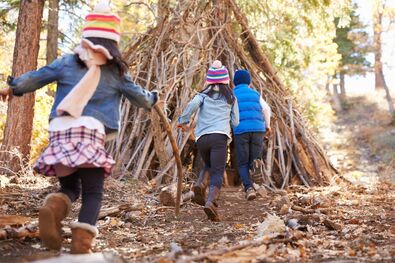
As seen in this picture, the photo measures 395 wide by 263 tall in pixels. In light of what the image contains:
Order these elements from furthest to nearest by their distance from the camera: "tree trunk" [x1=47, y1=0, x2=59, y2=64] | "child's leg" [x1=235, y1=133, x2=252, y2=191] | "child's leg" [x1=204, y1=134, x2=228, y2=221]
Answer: "tree trunk" [x1=47, y1=0, x2=59, y2=64] → "child's leg" [x1=235, y1=133, x2=252, y2=191] → "child's leg" [x1=204, y1=134, x2=228, y2=221]

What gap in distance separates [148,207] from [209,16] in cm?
429

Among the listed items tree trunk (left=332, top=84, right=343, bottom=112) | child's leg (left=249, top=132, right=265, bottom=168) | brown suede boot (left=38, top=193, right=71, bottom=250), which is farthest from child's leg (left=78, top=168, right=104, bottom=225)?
tree trunk (left=332, top=84, right=343, bottom=112)

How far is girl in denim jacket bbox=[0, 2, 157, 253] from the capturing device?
122 inches

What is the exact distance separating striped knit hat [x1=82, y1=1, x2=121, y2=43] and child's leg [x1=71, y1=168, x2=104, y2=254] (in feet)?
2.81

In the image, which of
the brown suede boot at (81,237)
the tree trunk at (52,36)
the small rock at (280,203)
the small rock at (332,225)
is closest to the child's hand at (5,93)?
the brown suede boot at (81,237)

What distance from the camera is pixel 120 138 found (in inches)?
322

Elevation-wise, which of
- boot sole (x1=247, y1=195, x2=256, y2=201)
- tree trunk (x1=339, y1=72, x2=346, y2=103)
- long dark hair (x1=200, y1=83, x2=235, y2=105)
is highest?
tree trunk (x1=339, y1=72, x2=346, y2=103)

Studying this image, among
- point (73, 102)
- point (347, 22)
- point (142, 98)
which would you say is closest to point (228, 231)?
point (142, 98)

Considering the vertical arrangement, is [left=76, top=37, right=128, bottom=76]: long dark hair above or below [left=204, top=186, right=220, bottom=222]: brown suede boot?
above

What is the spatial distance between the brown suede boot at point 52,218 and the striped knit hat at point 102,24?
1042 mm

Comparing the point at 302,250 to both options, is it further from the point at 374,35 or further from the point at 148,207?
the point at 374,35

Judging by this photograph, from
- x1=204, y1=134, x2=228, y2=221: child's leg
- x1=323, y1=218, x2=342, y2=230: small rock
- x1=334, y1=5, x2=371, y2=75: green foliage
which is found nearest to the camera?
x1=323, y1=218, x2=342, y2=230: small rock

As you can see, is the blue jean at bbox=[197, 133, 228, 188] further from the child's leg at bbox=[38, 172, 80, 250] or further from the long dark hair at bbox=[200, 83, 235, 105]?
the child's leg at bbox=[38, 172, 80, 250]

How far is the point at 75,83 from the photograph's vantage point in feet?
10.6
